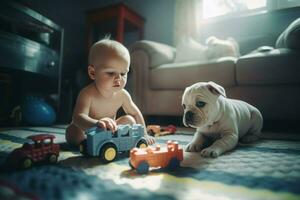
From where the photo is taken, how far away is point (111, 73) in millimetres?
885

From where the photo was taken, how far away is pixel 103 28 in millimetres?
2998

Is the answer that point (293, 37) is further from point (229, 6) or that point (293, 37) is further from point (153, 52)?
point (229, 6)

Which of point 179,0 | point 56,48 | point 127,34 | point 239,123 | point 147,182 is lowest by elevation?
point 147,182

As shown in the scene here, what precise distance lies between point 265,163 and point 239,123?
13.3 inches

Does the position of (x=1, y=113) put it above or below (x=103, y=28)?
below

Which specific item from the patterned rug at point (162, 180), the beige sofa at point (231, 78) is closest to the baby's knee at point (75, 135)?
the patterned rug at point (162, 180)

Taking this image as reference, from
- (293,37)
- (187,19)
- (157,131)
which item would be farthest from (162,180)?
(187,19)

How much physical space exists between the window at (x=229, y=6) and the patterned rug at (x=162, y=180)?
7.23ft

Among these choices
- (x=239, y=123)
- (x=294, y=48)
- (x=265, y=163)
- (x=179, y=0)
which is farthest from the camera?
(x=179, y=0)

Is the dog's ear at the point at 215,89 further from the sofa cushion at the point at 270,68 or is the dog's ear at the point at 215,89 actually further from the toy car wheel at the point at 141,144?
the sofa cushion at the point at 270,68

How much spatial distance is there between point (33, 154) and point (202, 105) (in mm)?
570

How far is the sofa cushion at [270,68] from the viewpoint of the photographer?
54.6 inches

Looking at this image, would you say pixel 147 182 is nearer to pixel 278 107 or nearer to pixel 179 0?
pixel 278 107

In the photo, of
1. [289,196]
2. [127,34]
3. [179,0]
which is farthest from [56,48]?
[289,196]
